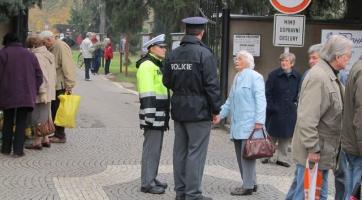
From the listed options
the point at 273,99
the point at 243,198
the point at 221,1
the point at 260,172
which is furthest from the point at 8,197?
the point at 221,1

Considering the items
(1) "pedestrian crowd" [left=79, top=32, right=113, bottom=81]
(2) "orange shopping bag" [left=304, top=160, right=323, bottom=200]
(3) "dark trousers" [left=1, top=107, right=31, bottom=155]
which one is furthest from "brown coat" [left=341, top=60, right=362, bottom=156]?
(1) "pedestrian crowd" [left=79, top=32, right=113, bottom=81]

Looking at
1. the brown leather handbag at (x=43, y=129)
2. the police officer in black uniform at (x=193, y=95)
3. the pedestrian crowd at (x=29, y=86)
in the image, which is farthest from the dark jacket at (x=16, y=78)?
the police officer in black uniform at (x=193, y=95)

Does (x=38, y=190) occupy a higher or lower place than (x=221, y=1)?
lower

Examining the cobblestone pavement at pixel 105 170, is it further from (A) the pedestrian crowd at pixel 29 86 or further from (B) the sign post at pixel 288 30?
(B) the sign post at pixel 288 30

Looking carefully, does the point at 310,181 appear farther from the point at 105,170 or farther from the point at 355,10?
the point at 355,10

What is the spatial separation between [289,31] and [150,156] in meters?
3.75

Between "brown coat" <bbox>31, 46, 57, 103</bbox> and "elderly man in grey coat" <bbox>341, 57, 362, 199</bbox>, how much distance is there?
5624mm

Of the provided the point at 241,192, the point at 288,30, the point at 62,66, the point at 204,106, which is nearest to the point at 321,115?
the point at 204,106

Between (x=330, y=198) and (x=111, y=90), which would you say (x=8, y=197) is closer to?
(x=330, y=198)

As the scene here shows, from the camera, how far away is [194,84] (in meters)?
6.98

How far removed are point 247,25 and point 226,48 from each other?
587mm

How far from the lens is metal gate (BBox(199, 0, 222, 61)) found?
1303 cm

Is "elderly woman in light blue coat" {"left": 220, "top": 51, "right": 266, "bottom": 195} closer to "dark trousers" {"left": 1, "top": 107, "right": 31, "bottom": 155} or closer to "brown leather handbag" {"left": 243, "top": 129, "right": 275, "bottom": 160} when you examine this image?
"brown leather handbag" {"left": 243, "top": 129, "right": 275, "bottom": 160}

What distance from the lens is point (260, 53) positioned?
1267 cm
